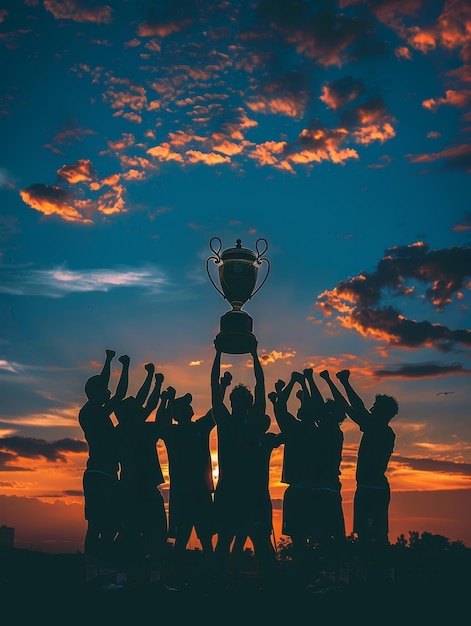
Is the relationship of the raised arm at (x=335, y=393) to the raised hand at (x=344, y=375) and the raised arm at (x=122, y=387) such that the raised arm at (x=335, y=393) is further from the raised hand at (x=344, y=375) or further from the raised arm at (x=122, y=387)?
Result: the raised arm at (x=122, y=387)

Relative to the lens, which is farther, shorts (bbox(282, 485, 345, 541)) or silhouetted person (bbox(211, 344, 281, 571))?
shorts (bbox(282, 485, 345, 541))

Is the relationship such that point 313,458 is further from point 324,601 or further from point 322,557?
point 324,601

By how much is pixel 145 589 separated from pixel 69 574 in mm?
1926

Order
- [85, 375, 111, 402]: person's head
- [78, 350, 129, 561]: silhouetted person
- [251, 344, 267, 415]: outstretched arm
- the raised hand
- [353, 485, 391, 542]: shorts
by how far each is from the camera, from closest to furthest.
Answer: [251, 344, 267, 415]: outstretched arm, [78, 350, 129, 561]: silhouetted person, [353, 485, 391, 542]: shorts, [85, 375, 111, 402]: person's head, the raised hand

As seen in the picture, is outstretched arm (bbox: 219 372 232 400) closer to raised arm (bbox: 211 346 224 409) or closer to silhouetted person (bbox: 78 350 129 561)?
raised arm (bbox: 211 346 224 409)

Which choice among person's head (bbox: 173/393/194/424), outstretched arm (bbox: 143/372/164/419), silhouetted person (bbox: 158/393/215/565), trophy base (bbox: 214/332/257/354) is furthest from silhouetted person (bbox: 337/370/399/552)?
outstretched arm (bbox: 143/372/164/419)

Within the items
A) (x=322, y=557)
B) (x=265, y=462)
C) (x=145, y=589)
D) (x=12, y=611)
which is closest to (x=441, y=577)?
(x=322, y=557)

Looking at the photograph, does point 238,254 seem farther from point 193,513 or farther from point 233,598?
point 233,598

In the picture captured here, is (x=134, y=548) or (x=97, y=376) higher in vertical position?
(x=97, y=376)

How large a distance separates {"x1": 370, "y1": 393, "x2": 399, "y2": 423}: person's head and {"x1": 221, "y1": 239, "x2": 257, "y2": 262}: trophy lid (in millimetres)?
3490

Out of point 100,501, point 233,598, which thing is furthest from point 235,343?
point 233,598

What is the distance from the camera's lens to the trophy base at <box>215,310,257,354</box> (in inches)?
589

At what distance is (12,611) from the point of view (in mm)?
12562

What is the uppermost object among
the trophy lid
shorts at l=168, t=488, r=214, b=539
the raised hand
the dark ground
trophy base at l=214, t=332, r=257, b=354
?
the trophy lid
